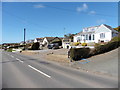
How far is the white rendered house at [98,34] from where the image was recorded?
3525 cm

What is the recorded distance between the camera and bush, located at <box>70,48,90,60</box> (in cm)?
1547

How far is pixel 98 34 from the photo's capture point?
37938 millimetres

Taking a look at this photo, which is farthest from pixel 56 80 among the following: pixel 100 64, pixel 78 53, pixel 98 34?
pixel 98 34

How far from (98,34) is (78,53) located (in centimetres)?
2472

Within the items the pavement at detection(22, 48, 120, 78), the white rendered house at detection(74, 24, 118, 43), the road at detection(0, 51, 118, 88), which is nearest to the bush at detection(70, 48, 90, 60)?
the pavement at detection(22, 48, 120, 78)

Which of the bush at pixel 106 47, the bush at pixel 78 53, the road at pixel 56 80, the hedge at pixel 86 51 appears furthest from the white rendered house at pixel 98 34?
the road at pixel 56 80

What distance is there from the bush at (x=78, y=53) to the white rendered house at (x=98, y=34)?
20.8 m

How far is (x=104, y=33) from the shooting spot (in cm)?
3647

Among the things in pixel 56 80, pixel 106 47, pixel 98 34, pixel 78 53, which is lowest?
pixel 56 80

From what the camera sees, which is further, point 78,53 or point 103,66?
point 78,53

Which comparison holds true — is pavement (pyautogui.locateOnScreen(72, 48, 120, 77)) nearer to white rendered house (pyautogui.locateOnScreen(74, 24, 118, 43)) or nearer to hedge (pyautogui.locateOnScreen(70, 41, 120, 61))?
hedge (pyautogui.locateOnScreen(70, 41, 120, 61))

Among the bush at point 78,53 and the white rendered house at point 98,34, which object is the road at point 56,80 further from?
the white rendered house at point 98,34

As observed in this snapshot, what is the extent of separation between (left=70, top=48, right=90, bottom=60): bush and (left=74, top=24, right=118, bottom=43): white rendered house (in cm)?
2083

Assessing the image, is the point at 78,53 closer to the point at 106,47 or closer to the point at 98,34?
the point at 106,47
